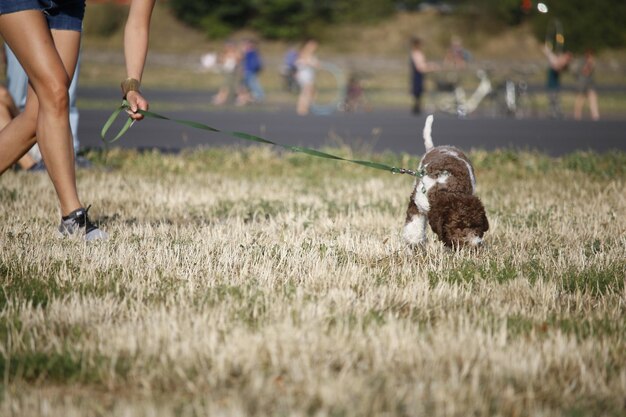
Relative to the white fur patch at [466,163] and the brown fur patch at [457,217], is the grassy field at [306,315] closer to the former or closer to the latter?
the brown fur patch at [457,217]

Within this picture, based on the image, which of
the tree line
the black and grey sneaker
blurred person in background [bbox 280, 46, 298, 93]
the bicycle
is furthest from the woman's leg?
the tree line

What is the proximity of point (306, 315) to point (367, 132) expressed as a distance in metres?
13.8

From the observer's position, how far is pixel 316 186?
938cm

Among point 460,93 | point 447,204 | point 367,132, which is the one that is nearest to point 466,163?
point 447,204

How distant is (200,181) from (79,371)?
643cm

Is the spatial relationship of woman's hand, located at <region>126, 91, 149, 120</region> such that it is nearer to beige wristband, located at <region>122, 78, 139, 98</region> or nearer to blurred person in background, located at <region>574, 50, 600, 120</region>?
beige wristband, located at <region>122, 78, 139, 98</region>

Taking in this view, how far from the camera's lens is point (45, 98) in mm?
5406

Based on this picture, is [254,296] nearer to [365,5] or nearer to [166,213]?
[166,213]

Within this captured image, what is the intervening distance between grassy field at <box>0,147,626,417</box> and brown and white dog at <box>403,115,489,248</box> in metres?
0.16

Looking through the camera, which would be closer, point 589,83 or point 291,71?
point 589,83

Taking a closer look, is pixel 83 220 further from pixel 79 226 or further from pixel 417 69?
pixel 417 69

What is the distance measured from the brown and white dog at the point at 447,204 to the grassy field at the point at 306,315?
0.54 feet

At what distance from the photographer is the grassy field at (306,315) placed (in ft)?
10.0

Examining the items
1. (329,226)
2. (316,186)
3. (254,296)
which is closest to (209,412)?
(254,296)
